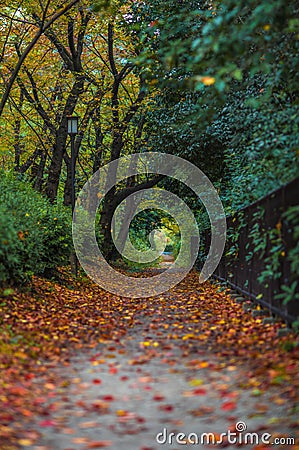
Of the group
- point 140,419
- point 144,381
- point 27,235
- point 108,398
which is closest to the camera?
point 140,419

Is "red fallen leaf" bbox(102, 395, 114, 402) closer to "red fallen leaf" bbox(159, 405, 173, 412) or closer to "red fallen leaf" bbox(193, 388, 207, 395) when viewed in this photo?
"red fallen leaf" bbox(159, 405, 173, 412)

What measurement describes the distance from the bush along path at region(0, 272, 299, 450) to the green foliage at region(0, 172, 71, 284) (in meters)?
0.83

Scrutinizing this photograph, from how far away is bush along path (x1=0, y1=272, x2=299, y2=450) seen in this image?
4.74 metres

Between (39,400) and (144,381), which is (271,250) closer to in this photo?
(144,381)

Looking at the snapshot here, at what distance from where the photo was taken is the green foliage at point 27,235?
10.4 m

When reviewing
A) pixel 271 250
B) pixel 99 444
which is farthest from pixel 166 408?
pixel 271 250

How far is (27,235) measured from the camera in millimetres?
12312

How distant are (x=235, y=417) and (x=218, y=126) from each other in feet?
45.6

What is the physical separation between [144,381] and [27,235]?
6487mm

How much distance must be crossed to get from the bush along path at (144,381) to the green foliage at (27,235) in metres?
0.83

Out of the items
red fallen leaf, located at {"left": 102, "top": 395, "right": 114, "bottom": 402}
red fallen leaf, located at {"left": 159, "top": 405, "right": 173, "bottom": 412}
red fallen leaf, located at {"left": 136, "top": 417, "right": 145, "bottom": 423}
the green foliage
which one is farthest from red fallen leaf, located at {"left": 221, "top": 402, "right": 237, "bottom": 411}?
the green foliage

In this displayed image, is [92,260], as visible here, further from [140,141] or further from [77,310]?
[77,310]

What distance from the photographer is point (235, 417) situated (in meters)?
5.01

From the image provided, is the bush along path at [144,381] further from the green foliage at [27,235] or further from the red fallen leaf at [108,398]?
the green foliage at [27,235]
